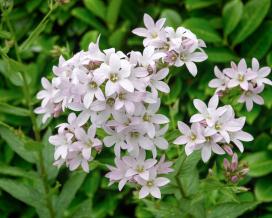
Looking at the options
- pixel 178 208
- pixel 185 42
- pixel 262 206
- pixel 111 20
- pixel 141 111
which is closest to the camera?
pixel 141 111

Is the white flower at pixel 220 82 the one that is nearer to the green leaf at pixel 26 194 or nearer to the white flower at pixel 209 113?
the white flower at pixel 209 113

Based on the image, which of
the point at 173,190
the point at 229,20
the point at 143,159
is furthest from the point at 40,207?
the point at 229,20

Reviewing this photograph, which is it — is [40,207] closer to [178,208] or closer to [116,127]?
[178,208]

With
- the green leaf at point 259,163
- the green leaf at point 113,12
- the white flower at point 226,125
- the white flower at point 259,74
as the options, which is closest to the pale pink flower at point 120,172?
the white flower at point 226,125

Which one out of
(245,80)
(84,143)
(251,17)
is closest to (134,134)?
(84,143)

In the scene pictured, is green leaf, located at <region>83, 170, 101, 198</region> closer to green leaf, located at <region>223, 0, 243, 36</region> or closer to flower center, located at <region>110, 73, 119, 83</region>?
green leaf, located at <region>223, 0, 243, 36</region>

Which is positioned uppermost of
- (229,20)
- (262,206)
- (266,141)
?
(229,20)

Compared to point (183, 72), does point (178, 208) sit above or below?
above

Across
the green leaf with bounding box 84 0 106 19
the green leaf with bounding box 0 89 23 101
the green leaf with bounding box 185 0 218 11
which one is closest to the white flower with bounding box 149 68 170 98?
the green leaf with bounding box 185 0 218 11
